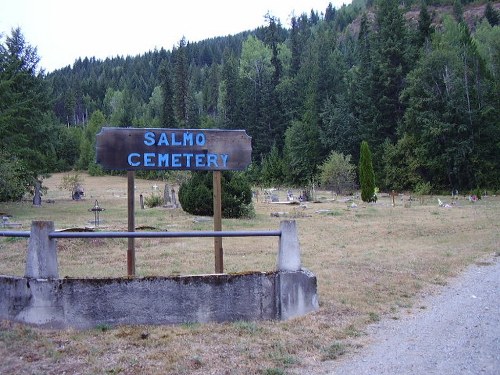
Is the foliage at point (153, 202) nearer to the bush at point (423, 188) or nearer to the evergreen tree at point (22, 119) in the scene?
the evergreen tree at point (22, 119)

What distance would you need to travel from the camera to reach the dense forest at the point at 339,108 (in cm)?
3372

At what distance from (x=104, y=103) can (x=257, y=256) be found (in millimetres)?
106467

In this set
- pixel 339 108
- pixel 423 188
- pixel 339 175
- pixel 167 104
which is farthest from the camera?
pixel 167 104

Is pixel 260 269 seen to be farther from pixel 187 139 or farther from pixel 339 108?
pixel 339 108

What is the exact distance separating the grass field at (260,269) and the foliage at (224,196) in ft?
3.70

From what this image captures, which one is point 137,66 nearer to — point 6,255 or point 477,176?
point 477,176

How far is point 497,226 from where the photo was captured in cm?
1834

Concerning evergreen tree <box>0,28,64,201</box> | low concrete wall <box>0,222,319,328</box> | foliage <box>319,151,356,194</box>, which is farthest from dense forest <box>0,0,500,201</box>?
low concrete wall <box>0,222,319,328</box>

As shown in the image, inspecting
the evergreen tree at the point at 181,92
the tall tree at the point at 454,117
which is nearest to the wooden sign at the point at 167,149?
the tall tree at the point at 454,117

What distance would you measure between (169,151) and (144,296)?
204cm

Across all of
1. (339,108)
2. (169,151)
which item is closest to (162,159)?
(169,151)

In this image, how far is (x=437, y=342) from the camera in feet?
19.5

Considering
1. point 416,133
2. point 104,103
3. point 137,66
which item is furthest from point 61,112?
point 416,133

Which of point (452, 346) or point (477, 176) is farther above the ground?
point (477, 176)
